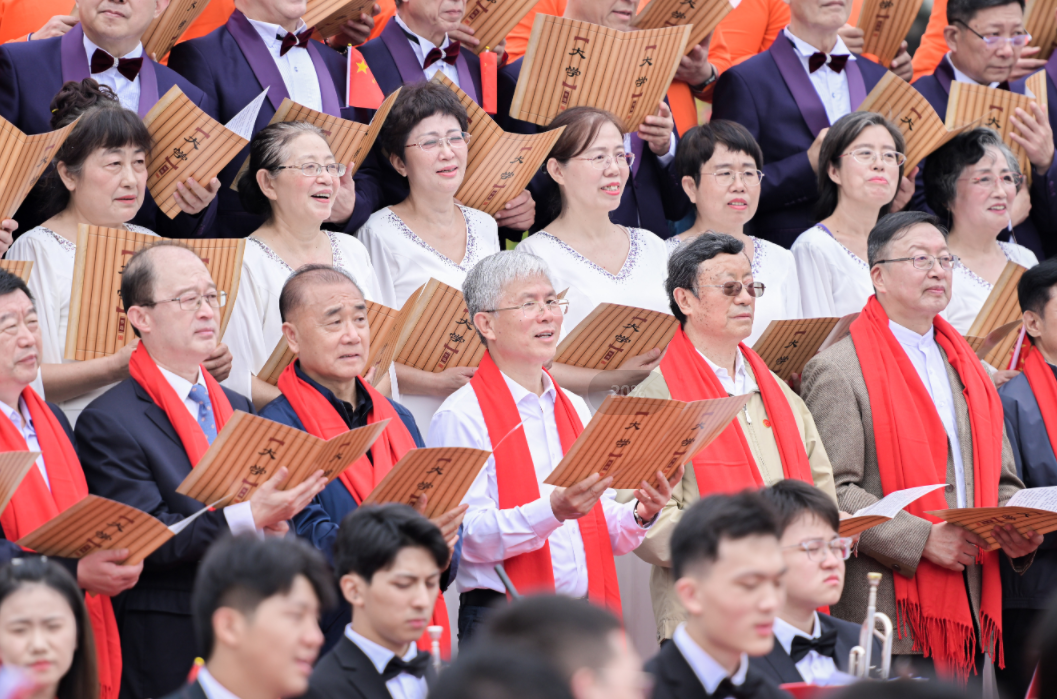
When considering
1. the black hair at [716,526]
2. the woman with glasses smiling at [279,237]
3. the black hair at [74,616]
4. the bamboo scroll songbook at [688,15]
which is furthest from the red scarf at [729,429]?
the black hair at [74,616]

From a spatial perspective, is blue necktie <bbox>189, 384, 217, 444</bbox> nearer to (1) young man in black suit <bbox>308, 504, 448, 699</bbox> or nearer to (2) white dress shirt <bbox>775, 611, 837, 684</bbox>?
(1) young man in black suit <bbox>308, 504, 448, 699</bbox>

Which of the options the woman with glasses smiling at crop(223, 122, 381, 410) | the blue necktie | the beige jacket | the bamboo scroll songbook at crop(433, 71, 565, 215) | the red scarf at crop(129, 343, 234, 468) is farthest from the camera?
the bamboo scroll songbook at crop(433, 71, 565, 215)

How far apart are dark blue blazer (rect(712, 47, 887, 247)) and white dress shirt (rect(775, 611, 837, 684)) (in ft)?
9.82

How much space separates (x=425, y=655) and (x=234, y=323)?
1878mm

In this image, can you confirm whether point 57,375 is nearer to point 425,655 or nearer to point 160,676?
point 160,676

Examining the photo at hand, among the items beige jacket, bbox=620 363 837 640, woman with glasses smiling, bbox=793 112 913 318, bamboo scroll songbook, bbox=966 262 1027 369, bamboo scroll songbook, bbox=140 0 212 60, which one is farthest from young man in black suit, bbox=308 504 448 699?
bamboo scroll songbook, bbox=966 262 1027 369

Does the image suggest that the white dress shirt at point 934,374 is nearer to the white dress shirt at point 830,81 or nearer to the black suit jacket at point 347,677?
the white dress shirt at point 830,81

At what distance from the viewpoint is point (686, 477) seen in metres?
4.68

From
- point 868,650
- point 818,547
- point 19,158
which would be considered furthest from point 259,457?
point 868,650

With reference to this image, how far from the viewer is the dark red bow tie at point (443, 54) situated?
5898 millimetres

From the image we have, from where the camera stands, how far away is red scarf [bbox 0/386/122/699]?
3.75 meters

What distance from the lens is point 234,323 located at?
15.9ft

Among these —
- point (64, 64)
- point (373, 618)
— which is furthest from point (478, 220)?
point (373, 618)

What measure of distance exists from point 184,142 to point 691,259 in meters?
1.82
